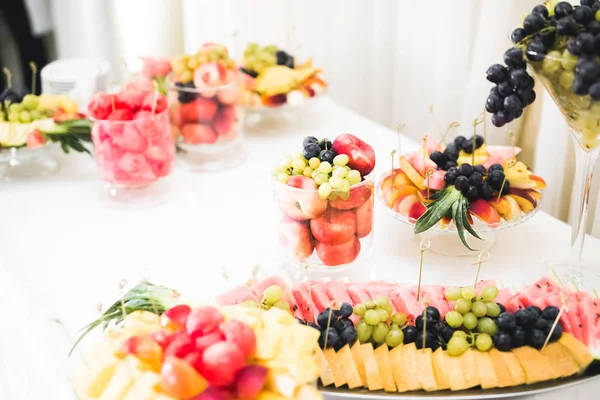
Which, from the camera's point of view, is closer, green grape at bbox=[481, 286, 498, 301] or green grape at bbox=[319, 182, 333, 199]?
green grape at bbox=[481, 286, 498, 301]

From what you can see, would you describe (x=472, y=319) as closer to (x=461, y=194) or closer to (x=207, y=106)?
(x=461, y=194)

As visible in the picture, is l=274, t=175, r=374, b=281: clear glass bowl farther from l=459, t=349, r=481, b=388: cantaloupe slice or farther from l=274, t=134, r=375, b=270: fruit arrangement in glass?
l=459, t=349, r=481, b=388: cantaloupe slice

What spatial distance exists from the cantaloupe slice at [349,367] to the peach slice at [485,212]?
1.16 feet

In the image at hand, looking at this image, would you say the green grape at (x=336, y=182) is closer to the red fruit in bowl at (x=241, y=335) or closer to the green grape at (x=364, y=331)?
the green grape at (x=364, y=331)

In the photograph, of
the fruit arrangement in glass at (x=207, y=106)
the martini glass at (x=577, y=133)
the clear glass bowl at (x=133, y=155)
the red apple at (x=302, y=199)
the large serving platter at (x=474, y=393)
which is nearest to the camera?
the large serving platter at (x=474, y=393)

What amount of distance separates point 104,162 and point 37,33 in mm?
1430

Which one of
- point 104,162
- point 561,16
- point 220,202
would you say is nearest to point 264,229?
point 220,202

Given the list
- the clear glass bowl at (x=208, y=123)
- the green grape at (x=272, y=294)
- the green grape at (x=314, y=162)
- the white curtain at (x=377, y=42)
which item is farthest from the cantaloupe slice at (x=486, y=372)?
the clear glass bowl at (x=208, y=123)

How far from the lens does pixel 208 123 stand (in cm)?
138

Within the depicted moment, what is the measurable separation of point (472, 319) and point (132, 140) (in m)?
0.68

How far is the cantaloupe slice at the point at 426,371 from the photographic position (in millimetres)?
721

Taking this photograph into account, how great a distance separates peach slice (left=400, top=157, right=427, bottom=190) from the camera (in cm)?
105

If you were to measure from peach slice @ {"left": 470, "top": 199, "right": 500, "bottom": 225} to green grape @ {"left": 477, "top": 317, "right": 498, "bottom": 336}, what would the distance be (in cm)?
26

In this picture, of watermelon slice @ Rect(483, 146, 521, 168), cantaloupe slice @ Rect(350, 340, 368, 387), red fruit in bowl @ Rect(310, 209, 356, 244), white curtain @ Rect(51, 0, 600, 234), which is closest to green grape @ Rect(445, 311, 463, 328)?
cantaloupe slice @ Rect(350, 340, 368, 387)
